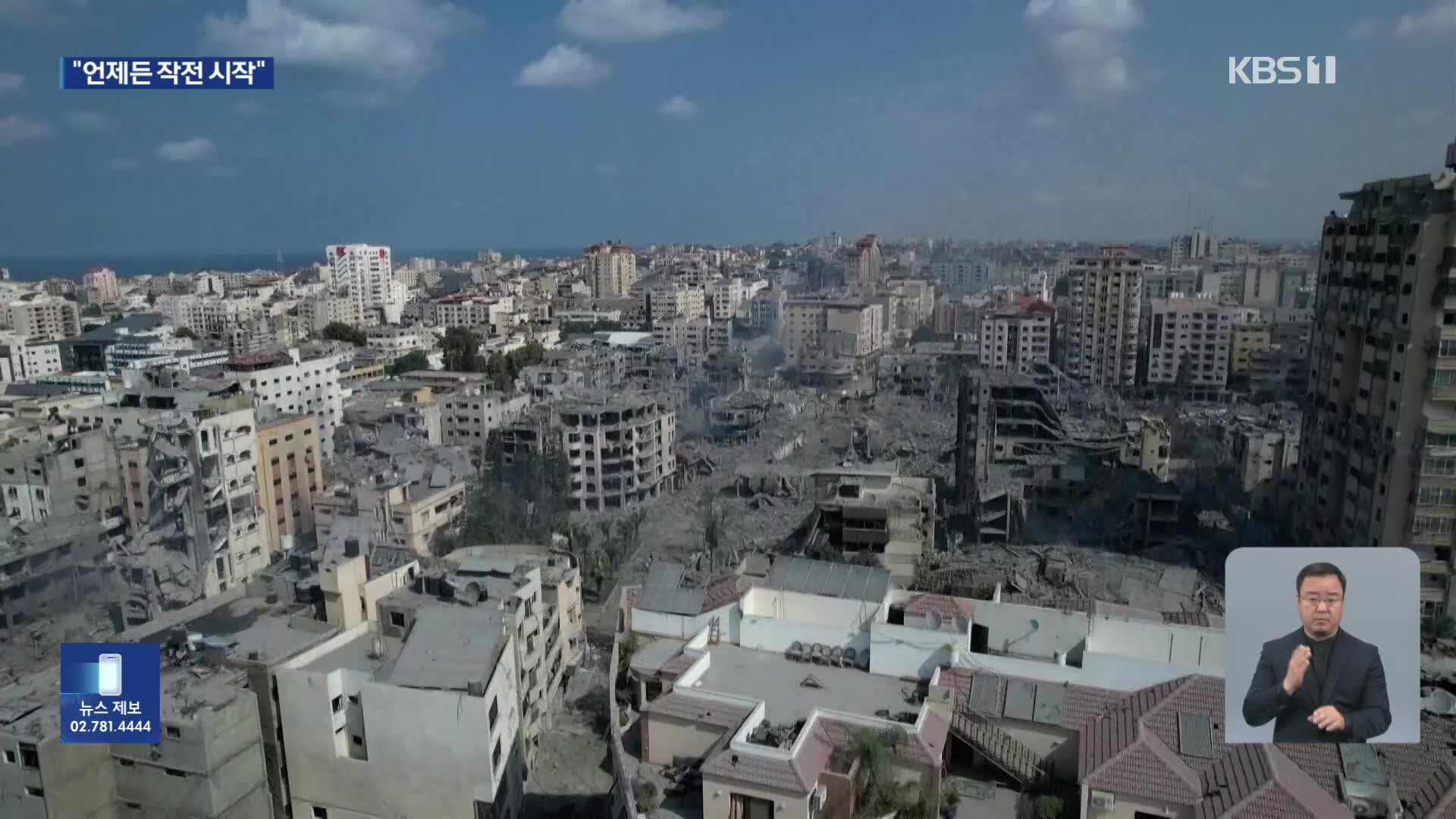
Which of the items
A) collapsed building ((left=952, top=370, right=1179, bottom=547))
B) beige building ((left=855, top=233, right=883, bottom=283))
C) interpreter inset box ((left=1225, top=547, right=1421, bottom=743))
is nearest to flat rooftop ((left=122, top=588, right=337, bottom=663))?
interpreter inset box ((left=1225, top=547, right=1421, bottom=743))

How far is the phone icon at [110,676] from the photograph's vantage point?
3658 mm

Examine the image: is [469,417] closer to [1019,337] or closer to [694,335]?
[694,335]

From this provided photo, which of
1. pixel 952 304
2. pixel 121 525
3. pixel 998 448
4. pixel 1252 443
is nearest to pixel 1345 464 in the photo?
pixel 1252 443

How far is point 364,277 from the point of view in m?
30.6

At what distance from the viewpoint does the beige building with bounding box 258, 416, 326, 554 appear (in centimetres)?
912

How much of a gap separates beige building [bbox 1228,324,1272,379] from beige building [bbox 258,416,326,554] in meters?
15.3

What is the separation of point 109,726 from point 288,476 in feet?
19.8

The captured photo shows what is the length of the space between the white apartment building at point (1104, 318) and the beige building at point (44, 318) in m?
22.5

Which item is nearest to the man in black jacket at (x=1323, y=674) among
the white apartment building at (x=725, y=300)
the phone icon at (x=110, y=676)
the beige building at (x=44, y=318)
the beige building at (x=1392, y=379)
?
the phone icon at (x=110, y=676)

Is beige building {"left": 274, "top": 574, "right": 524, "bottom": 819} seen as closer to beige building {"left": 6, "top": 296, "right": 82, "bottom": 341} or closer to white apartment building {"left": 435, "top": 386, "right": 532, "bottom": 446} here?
white apartment building {"left": 435, "top": 386, "right": 532, "bottom": 446}

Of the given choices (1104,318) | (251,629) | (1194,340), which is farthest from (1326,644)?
(1194,340)

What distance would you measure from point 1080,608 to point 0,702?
4.77 m

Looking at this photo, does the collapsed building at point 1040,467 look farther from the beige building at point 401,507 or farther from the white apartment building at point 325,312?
the white apartment building at point 325,312

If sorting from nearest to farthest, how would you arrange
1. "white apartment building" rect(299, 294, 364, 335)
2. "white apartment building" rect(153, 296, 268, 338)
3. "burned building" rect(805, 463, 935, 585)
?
"burned building" rect(805, 463, 935, 585), "white apartment building" rect(299, 294, 364, 335), "white apartment building" rect(153, 296, 268, 338)
